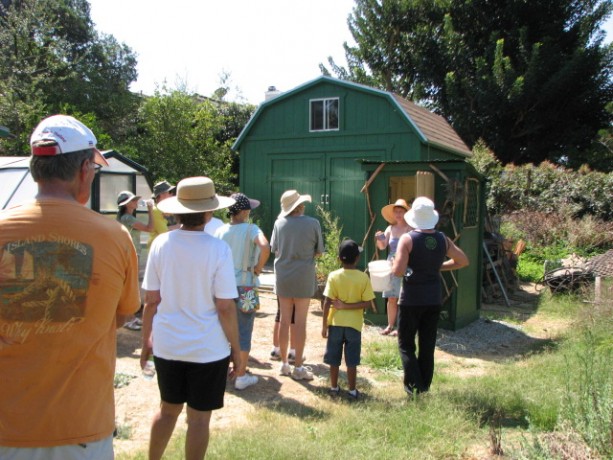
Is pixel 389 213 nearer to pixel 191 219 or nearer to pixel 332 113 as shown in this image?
pixel 191 219

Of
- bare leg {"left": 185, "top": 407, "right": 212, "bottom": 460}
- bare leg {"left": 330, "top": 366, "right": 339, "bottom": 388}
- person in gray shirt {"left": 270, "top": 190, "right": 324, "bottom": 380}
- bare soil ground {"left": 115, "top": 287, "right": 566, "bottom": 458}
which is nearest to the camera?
bare leg {"left": 185, "top": 407, "right": 212, "bottom": 460}

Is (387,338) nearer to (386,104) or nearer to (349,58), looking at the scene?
(386,104)

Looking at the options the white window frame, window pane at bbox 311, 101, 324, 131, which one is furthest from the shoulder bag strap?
window pane at bbox 311, 101, 324, 131

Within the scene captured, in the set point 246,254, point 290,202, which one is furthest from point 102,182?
point 246,254

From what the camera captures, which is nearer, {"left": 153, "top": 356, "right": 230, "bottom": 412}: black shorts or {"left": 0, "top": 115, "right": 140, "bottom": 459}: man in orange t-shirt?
{"left": 0, "top": 115, "right": 140, "bottom": 459}: man in orange t-shirt

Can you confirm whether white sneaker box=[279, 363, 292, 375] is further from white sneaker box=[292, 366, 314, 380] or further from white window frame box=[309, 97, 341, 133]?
white window frame box=[309, 97, 341, 133]

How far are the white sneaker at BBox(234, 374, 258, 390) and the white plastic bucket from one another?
2.56 metres

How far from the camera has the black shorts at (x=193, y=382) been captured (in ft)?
10.9

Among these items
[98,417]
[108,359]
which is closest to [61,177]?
[108,359]

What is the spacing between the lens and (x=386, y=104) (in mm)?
13797

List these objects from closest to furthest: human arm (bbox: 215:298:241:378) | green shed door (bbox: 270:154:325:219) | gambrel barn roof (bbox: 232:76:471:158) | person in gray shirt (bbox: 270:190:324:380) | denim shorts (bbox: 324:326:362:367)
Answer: human arm (bbox: 215:298:241:378) < denim shorts (bbox: 324:326:362:367) < person in gray shirt (bbox: 270:190:324:380) < gambrel barn roof (bbox: 232:76:471:158) < green shed door (bbox: 270:154:325:219)

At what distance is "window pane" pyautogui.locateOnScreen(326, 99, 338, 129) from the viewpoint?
569 inches

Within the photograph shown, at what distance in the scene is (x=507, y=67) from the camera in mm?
24172

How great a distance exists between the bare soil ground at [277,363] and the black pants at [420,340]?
808mm
